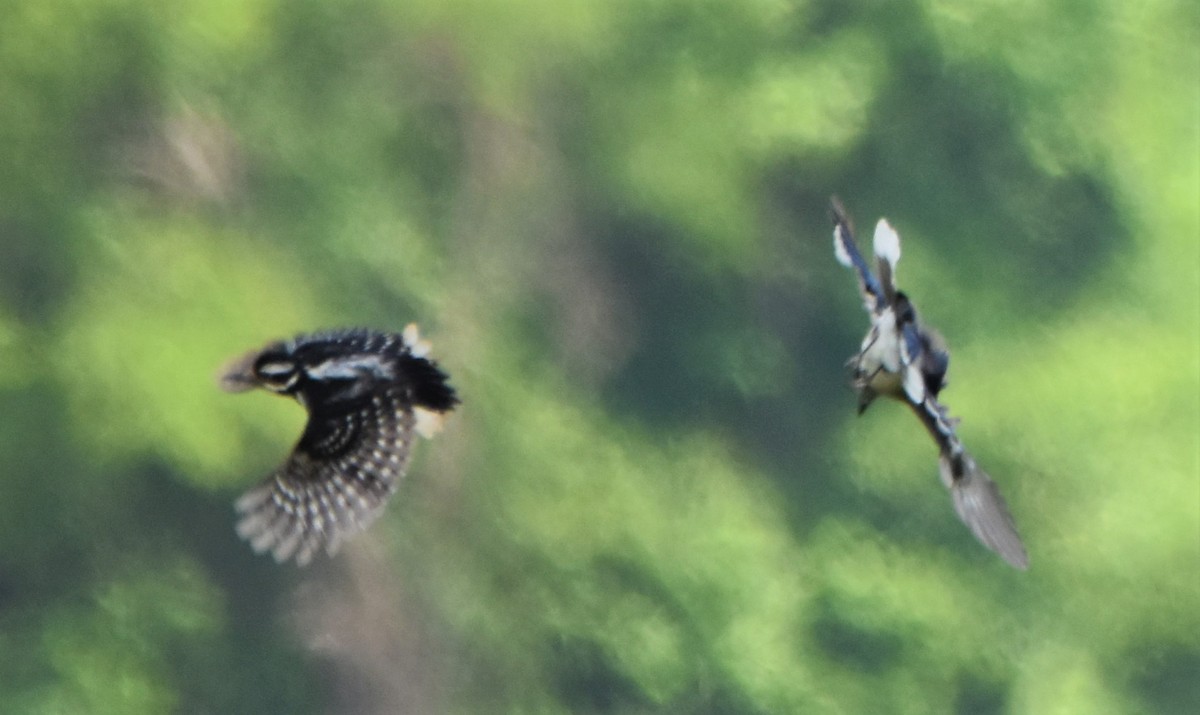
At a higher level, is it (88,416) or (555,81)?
(555,81)

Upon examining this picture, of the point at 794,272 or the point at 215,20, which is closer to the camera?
the point at 215,20

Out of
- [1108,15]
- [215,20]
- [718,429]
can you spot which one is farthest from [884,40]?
[215,20]

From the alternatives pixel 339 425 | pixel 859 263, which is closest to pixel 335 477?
pixel 339 425

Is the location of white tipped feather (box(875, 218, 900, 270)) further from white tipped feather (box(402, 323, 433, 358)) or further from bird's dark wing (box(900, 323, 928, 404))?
white tipped feather (box(402, 323, 433, 358))

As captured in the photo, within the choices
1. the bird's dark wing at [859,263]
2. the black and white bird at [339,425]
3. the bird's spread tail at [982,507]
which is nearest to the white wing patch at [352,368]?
the black and white bird at [339,425]

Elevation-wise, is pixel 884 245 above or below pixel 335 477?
above

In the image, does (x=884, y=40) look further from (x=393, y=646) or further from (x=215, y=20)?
(x=393, y=646)

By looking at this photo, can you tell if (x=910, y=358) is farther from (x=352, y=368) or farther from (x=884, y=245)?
(x=352, y=368)

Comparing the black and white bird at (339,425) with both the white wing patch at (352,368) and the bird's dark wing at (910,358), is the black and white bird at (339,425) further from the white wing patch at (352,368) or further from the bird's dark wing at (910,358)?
the bird's dark wing at (910,358)
